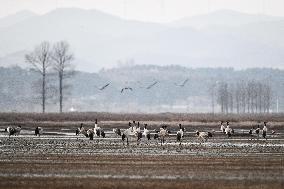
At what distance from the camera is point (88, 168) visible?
4047cm

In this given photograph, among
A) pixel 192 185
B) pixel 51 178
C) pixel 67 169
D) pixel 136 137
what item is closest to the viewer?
pixel 192 185

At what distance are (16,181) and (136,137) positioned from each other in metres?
35.2

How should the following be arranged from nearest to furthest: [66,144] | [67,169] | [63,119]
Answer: [67,169], [66,144], [63,119]

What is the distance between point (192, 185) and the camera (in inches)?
1326

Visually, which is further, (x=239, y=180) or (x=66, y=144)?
(x=66, y=144)

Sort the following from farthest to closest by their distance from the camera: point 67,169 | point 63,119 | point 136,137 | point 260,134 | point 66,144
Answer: point 63,119 → point 260,134 → point 136,137 → point 66,144 → point 67,169

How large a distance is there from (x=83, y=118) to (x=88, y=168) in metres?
89.1

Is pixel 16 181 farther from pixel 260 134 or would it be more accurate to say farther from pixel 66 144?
pixel 260 134

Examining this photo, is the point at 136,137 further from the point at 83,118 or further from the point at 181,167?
the point at 83,118

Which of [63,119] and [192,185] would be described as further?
[63,119]

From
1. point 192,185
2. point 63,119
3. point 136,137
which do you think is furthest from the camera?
point 63,119

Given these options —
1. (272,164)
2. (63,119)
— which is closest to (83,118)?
(63,119)

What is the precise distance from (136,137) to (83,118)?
199 ft

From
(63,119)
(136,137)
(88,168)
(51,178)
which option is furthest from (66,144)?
(63,119)
